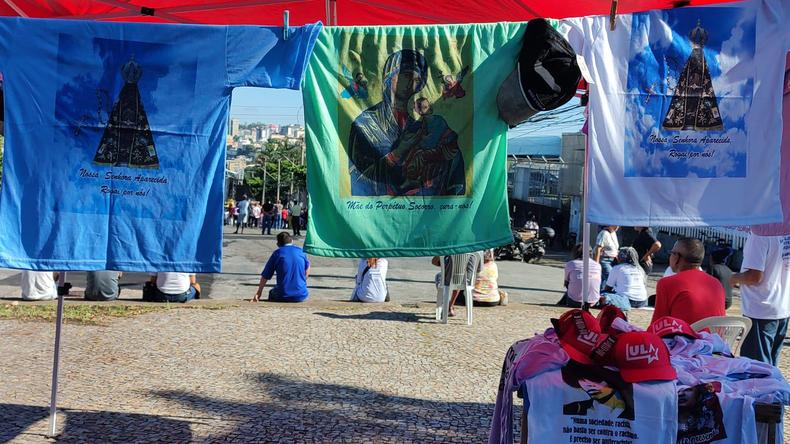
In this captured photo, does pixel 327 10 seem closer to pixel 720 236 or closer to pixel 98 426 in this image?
pixel 98 426

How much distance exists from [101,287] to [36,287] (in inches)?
39.7

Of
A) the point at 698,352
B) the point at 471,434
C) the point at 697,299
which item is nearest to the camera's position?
the point at 698,352

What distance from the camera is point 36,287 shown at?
1136cm

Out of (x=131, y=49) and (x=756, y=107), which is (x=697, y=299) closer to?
(x=756, y=107)

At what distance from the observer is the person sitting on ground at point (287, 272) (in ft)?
38.5

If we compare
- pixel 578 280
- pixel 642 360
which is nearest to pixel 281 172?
pixel 578 280

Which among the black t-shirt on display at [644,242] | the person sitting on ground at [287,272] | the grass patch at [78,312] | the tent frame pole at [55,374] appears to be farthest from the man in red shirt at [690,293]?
the black t-shirt on display at [644,242]

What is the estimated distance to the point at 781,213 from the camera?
435 centimetres

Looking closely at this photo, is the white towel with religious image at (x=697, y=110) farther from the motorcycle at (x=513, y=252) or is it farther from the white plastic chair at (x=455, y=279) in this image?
the motorcycle at (x=513, y=252)

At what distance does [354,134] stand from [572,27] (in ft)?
4.55

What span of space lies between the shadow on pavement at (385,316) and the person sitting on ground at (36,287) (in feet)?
14.2

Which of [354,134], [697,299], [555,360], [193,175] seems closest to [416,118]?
[354,134]

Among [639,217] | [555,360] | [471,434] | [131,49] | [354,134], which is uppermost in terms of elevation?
A: [131,49]

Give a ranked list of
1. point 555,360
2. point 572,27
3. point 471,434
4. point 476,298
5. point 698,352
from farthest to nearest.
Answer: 1. point 476,298
2. point 471,434
3. point 572,27
4. point 698,352
5. point 555,360
